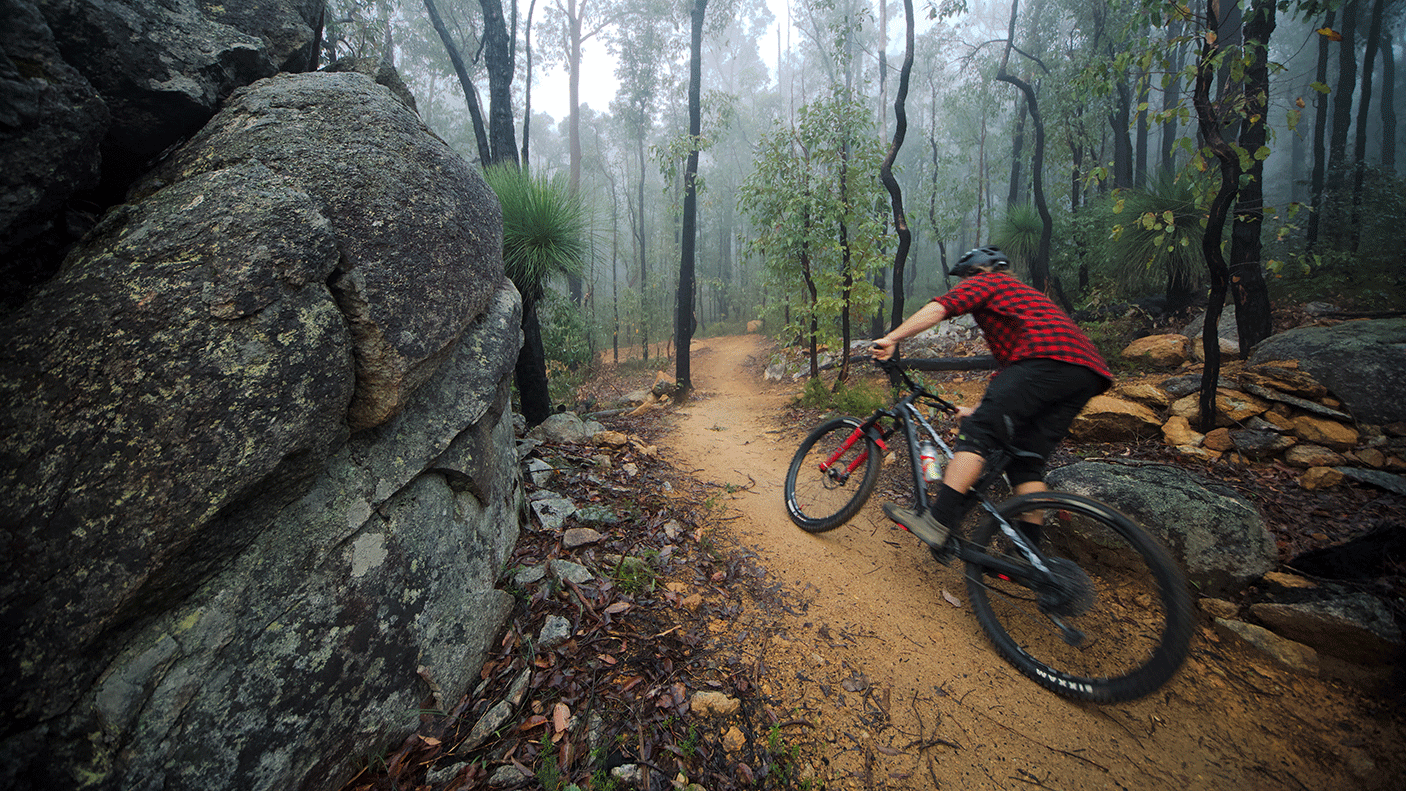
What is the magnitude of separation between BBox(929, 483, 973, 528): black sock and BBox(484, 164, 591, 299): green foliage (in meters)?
4.53

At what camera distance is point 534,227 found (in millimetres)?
5480

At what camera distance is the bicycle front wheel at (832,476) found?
3715 mm

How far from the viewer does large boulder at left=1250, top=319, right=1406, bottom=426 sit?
4.14 metres

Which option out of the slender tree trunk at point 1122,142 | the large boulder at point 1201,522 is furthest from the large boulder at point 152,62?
the slender tree trunk at point 1122,142

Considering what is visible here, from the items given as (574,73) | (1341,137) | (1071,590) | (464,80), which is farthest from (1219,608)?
(574,73)

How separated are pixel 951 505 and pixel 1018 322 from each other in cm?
111

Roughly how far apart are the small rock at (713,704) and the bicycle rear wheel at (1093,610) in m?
1.48

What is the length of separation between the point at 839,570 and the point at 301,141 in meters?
3.99

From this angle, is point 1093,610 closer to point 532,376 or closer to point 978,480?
point 978,480

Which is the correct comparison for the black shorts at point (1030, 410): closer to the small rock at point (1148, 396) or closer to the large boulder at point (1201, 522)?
the large boulder at point (1201, 522)

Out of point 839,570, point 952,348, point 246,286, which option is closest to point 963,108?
point 952,348

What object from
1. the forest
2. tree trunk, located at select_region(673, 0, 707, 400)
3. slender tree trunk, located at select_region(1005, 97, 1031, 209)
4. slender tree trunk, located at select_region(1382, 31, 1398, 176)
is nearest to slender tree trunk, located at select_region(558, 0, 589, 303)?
the forest

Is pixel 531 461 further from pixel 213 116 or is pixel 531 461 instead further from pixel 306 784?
pixel 213 116

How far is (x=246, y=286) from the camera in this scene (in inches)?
74.2
